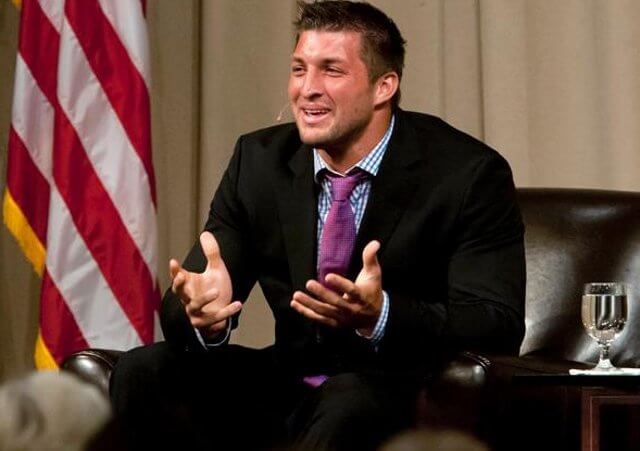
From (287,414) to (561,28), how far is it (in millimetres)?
1999

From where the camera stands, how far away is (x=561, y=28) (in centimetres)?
364

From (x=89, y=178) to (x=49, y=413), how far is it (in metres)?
2.71

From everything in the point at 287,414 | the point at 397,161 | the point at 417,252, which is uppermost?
the point at 397,161

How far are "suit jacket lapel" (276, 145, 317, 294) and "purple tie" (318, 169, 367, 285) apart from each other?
0.07 feet

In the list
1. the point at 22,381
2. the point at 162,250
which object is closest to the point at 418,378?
the point at 22,381

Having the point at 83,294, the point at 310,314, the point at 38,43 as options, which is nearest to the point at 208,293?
the point at 310,314

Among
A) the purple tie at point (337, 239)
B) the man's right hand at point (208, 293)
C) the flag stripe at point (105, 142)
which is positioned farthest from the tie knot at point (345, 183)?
the flag stripe at point (105, 142)

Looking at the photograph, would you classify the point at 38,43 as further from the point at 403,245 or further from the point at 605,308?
the point at 605,308

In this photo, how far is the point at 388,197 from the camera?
7.48ft

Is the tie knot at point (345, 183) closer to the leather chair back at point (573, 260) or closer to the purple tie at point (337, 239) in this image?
the purple tie at point (337, 239)

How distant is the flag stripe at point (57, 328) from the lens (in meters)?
3.10

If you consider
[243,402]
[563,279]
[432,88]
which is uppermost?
[432,88]

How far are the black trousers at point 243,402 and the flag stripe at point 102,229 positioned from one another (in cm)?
101

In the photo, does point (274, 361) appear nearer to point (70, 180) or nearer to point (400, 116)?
point (400, 116)
